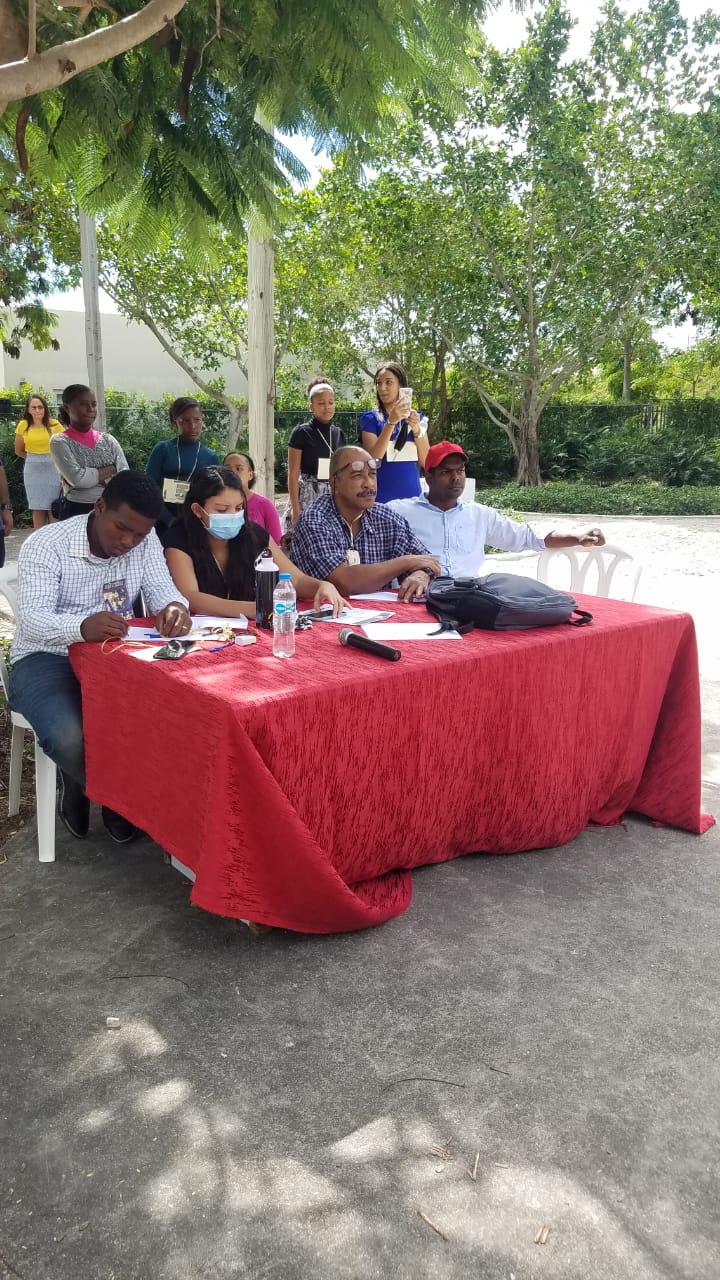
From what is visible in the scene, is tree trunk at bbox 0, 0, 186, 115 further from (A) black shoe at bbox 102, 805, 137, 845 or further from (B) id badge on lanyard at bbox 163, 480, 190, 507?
(B) id badge on lanyard at bbox 163, 480, 190, 507

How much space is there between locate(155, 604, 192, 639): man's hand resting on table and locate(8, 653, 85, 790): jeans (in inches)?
16.3

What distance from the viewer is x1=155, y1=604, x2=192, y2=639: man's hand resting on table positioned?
3.27 metres

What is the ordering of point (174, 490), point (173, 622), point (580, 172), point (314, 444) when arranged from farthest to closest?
point (580, 172) < point (314, 444) < point (174, 490) < point (173, 622)

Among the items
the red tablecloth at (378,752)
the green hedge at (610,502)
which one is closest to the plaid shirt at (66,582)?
the red tablecloth at (378,752)

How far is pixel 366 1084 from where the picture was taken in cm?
224

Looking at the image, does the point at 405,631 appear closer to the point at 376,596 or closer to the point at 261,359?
the point at 376,596

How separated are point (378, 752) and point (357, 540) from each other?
168 centimetres

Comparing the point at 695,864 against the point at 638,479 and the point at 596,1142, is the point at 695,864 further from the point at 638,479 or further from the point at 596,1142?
the point at 638,479

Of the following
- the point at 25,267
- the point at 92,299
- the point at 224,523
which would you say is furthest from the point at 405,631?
the point at 25,267

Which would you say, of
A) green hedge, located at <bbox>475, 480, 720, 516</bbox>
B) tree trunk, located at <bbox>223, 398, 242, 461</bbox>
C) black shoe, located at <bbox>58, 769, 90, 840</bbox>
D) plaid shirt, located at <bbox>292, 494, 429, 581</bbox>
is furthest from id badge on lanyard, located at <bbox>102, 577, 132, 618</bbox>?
tree trunk, located at <bbox>223, 398, 242, 461</bbox>

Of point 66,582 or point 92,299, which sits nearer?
point 66,582

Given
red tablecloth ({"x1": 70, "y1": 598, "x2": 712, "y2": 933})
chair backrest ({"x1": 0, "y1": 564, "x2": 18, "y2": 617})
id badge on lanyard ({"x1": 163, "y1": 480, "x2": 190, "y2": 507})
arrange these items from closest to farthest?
red tablecloth ({"x1": 70, "y1": 598, "x2": 712, "y2": 933})
chair backrest ({"x1": 0, "y1": 564, "x2": 18, "y2": 617})
id badge on lanyard ({"x1": 163, "y1": 480, "x2": 190, "y2": 507})

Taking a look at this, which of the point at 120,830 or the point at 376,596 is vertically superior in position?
the point at 376,596

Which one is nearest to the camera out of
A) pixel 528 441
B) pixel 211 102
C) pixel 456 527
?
pixel 211 102
